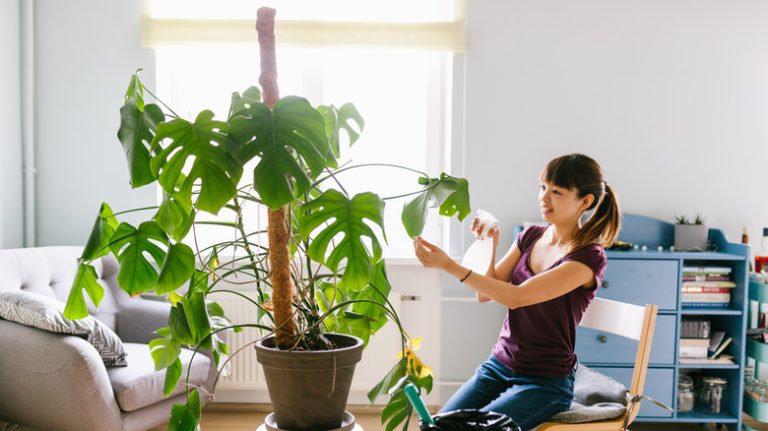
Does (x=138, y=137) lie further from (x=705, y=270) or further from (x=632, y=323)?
(x=705, y=270)

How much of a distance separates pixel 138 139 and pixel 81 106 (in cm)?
246

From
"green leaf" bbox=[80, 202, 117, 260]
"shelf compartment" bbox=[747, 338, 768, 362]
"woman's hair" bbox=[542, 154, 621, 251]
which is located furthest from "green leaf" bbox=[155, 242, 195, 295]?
"shelf compartment" bbox=[747, 338, 768, 362]

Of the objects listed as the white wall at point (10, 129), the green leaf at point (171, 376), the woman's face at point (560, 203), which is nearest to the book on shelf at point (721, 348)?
the woman's face at point (560, 203)

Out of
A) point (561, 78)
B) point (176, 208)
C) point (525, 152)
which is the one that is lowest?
point (176, 208)

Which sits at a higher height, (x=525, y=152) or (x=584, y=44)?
(x=584, y=44)

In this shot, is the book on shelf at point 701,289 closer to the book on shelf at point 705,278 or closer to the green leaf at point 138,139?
the book on shelf at point 705,278

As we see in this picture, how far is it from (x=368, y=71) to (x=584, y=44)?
109 cm

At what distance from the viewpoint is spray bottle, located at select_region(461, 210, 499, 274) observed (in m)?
2.01

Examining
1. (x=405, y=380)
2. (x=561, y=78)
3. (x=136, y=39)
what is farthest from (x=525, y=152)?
(x=405, y=380)

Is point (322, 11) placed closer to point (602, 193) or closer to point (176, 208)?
point (602, 193)

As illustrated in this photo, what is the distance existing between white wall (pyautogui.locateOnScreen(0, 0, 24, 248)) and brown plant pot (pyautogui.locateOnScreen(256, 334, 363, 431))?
8.55 feet

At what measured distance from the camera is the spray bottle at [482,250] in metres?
2.01

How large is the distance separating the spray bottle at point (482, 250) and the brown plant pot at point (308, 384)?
883mm

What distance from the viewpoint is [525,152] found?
3.43 metres
